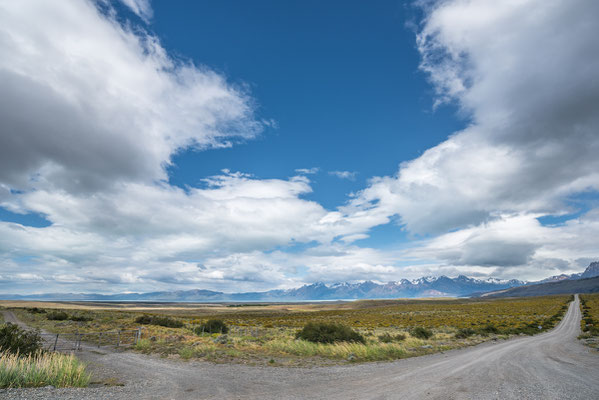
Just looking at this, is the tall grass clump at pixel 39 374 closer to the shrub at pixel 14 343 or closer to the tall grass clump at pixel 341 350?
the shrub at pixel 14 343

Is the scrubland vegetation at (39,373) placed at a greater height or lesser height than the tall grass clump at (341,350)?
greater

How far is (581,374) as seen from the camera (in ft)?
48.9

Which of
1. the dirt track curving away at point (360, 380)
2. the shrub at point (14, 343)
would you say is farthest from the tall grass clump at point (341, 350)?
the shrub at point (14, 343)

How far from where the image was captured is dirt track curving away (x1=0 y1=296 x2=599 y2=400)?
11203 millimetres

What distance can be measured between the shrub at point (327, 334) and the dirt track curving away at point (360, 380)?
21.2 ft

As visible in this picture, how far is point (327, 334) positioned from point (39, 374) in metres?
19.3

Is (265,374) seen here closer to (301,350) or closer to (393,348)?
(301,350)

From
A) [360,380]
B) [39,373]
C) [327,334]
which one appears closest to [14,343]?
[39,373]

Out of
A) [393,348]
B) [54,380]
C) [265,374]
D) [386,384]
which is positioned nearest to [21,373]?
[54,380]

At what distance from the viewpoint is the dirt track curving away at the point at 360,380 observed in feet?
36.8

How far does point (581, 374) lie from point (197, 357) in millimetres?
22376

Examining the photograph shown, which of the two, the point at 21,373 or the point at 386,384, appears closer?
the point at 21,373

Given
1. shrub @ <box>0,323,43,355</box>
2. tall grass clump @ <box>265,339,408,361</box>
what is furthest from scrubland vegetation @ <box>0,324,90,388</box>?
tall grass clump @ <box>265,339,408,361</box>

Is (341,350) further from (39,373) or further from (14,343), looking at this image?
(14,343)
